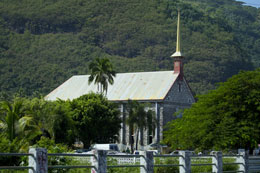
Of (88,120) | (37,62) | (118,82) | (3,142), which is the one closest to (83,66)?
(37,62)

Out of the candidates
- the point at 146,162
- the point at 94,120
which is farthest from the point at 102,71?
the point at 146,162

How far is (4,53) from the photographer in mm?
174625

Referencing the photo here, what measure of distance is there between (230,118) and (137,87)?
1903 inches

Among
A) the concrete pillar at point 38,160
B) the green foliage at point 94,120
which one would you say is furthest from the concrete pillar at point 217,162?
the green foliage at point 94,120

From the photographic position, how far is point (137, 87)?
80188 millimetres

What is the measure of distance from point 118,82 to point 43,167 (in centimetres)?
7211

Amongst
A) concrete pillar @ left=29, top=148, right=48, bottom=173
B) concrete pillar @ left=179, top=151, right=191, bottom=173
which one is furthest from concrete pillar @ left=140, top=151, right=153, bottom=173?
concrete pillar @ left=29, top=148, right=48, bottom=173

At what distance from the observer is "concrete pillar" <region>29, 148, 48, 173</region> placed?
1168cm

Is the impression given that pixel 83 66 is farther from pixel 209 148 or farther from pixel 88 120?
pixel 209 148

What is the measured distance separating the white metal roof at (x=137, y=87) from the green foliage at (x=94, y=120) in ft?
39.9

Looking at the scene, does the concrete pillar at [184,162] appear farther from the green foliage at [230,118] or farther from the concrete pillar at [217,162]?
the green foliage at [230,118]

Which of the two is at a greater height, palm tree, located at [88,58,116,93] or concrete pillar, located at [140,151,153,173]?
palm tree, located at [88,58,116,93]

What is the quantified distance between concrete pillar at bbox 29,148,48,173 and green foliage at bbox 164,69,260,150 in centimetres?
2133

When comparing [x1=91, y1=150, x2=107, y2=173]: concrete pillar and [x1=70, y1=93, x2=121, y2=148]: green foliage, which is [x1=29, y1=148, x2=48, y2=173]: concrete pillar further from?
[x1=70, y1=93, x2=121, y2=148]: green foliage
